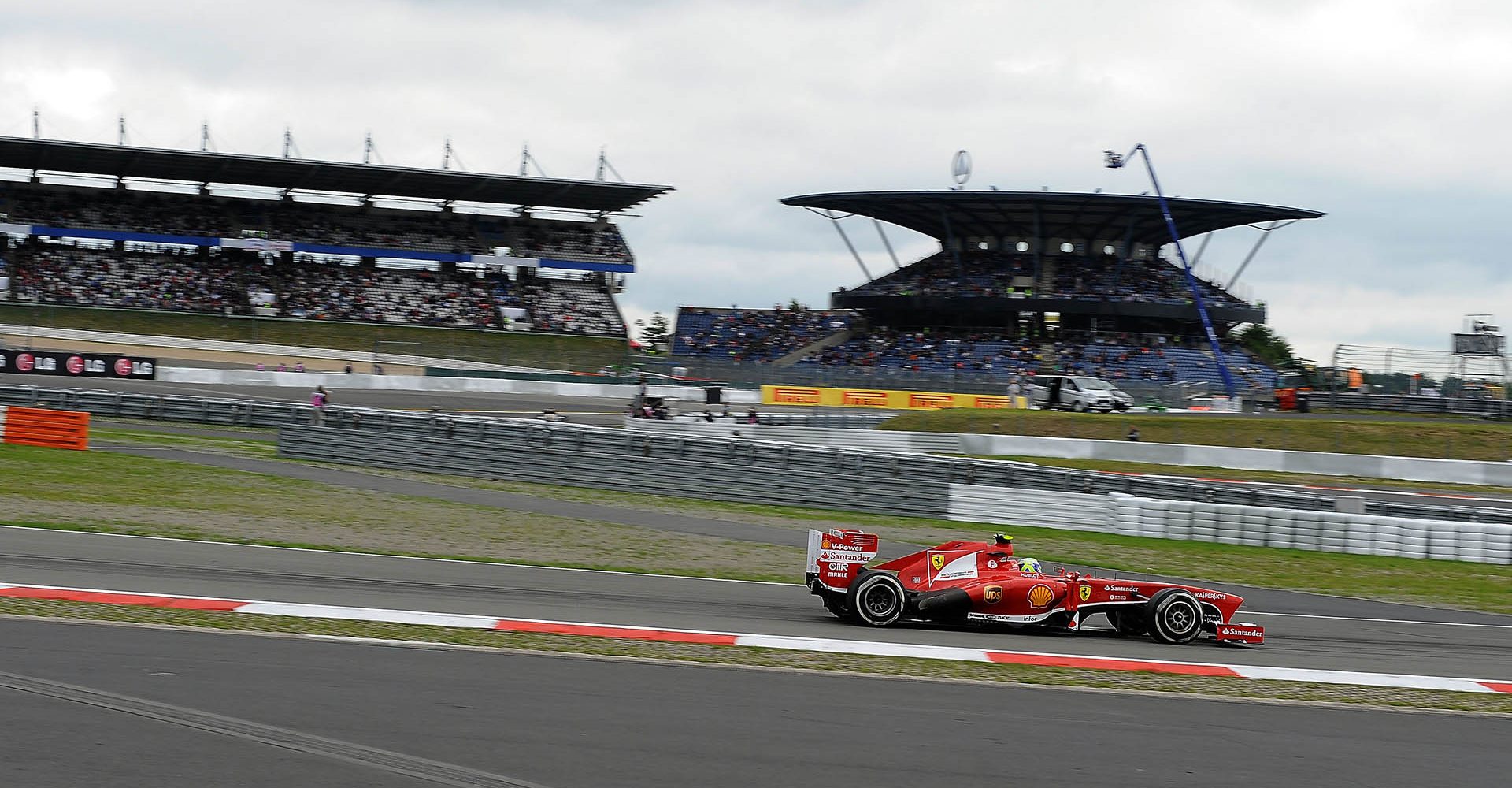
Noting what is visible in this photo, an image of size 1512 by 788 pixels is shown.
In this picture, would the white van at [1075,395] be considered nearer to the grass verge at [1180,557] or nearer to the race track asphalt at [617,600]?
the grass verge at [1180,557]

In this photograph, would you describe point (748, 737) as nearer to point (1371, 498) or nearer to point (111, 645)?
point (111, 645)

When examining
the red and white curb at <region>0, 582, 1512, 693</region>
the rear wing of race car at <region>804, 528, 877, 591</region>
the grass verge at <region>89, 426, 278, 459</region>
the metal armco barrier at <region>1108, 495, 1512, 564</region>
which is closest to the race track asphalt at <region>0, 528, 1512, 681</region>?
the red and white curb at <region>0, 582, 1512, 693</region>

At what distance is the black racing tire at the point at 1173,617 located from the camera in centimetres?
1172

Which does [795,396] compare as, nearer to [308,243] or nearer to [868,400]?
[868,400]

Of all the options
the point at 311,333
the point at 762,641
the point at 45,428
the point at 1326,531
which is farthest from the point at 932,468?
the point at 311,333

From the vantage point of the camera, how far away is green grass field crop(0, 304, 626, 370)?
169ft

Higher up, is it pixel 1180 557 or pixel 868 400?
pixel 868 400

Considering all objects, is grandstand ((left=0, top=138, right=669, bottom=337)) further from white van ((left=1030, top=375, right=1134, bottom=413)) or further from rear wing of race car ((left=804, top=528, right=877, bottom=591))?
rear wing of race car ((left=804, top=528, right=877, bottom=591))

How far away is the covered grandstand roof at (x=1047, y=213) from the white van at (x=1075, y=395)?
87.6 ft

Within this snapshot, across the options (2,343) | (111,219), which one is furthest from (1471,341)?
(111,219)

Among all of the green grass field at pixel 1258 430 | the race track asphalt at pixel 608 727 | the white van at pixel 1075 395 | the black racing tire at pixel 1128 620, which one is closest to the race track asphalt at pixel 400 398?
the green grass field at pixel 1258 430

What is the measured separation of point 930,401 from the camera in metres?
52.1

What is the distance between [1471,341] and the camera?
46688 millimetres

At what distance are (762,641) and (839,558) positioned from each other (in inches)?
63.5
